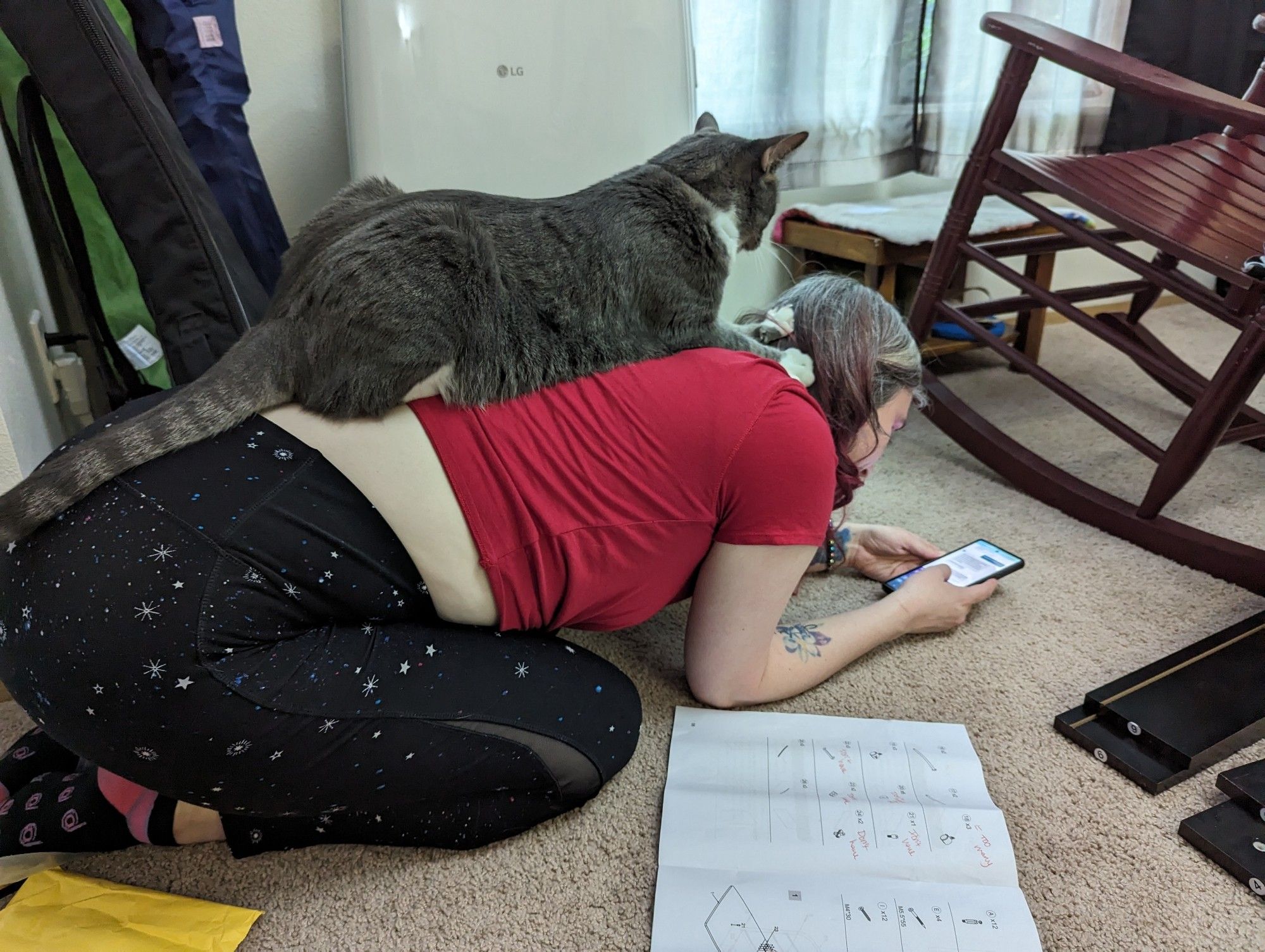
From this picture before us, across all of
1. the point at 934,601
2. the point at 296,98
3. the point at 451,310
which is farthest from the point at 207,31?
the point at 934,601

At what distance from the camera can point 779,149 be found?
104 cm

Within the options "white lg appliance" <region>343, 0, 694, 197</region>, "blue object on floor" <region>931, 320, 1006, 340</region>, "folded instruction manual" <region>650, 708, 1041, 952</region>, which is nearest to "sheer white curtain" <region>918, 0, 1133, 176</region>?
"blue object on floor" <region>931, 320, 1006, 340</region>

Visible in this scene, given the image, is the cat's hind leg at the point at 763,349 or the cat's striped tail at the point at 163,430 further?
the cat's hind leg at the point at 763,349

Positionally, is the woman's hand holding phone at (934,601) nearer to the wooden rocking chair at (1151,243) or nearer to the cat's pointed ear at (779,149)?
the wooden rocking chair at (1151,243)

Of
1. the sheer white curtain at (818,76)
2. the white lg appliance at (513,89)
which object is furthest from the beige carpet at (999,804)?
the sheer white curtain at (818,76)

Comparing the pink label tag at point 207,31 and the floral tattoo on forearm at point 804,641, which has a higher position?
the pink label tag at point 207,31

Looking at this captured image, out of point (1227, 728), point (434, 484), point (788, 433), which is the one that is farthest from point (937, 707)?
point (434, 484)

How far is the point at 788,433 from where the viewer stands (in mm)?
803

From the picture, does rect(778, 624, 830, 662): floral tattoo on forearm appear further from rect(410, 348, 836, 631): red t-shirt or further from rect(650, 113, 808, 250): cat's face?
rect(650, 113, 808, 250): cat's face

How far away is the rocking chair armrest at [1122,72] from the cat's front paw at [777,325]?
0.66 meters

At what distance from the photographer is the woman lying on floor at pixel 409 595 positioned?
68 cm

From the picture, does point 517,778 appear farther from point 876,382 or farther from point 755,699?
point 876,382

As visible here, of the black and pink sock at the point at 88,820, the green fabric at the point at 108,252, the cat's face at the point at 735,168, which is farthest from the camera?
the green fabric at the point at 108,252

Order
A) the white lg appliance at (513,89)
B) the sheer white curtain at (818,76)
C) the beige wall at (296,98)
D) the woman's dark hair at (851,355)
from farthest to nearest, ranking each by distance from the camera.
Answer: the sheer white curtain at (818,76) → the beige wall at (296,98) → the white lg appliance at (513,89) → the woman's dark hair at (851,355)
